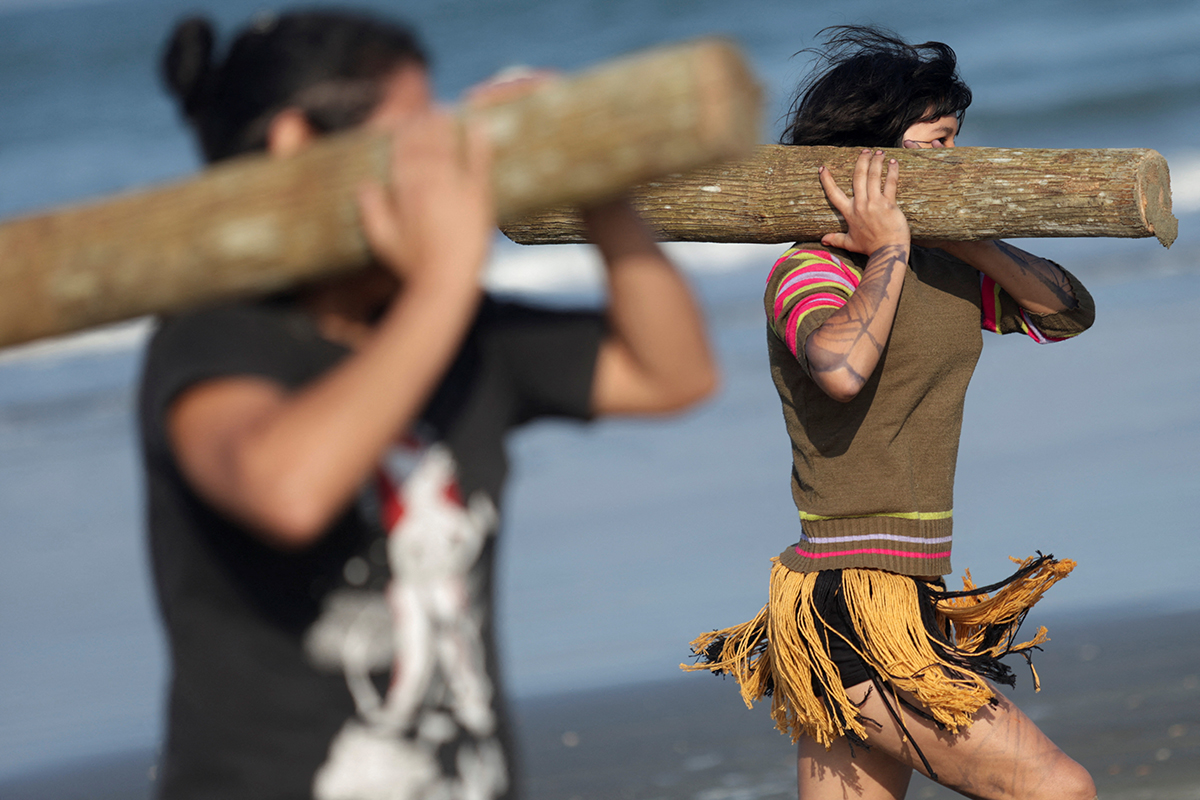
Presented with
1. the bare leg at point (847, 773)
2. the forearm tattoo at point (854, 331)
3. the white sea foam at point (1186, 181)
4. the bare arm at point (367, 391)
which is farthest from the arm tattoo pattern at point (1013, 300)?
the white sea foam at point (1186, 181)

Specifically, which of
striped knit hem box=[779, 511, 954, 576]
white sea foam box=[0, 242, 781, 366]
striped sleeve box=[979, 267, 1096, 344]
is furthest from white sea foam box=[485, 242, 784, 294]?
striped knit hem box=[779, 511, 954, 576]

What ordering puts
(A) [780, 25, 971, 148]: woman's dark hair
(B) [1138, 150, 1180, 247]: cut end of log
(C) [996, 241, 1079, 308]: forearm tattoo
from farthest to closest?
(C) [996, 241, 1079, 308]: forearm tattoo, (A) [780, 25, 971, 148]: woman's dark hair, (B) [1138, 150, 1180, 247]: cut end of log

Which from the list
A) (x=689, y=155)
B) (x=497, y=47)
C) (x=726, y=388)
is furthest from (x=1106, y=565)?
(x=497, y=47)

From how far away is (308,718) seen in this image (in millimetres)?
1474

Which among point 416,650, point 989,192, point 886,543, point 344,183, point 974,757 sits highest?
point 344,183

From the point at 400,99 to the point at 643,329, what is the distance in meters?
0.42

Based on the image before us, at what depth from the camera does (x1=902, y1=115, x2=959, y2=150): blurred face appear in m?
3.13

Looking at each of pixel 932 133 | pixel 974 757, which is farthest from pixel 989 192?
pixel 974 757

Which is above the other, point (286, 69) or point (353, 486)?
point (286, 69)

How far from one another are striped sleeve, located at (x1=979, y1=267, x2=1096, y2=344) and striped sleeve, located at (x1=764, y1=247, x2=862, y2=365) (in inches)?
17.7

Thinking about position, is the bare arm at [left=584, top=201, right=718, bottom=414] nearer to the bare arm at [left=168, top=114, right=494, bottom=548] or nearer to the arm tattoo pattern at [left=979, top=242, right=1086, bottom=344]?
the bare arm at [left=168, top=114, right=494, bottom=548]

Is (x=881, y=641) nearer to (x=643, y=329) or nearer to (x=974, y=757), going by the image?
(x=974, y=757)

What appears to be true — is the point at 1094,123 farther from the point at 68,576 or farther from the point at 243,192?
the point at 243,192

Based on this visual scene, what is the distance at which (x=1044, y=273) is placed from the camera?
127 inches
